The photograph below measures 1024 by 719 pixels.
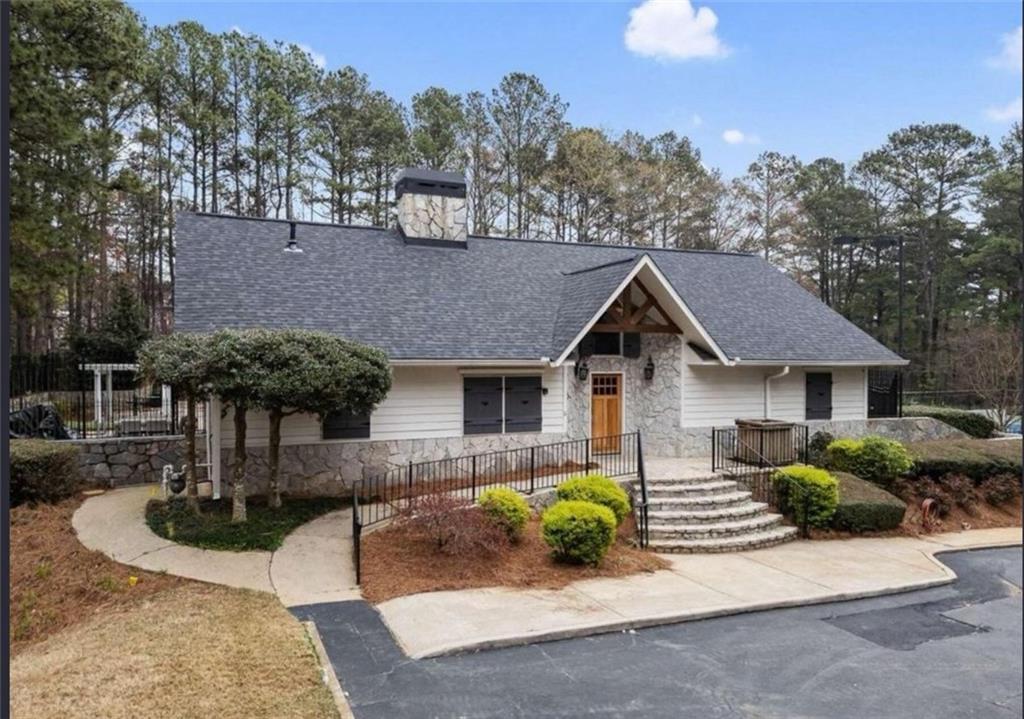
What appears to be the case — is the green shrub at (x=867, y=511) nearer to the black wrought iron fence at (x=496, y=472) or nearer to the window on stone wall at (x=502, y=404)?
the black wrought iron fence at (x=496, y=472)

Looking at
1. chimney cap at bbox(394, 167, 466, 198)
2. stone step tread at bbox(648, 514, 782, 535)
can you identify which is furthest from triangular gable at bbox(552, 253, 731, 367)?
chimney cap at bbox(394, 167, 466, 198)

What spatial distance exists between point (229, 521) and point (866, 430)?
15.8 meters

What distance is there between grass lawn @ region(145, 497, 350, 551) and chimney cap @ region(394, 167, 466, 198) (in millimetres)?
8831

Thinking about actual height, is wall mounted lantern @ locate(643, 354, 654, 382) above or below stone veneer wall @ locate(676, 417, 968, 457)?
above

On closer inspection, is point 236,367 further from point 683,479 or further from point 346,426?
point 683,479

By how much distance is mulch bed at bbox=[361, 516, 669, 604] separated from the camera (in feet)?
27.7

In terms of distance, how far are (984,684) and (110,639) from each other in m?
8.31

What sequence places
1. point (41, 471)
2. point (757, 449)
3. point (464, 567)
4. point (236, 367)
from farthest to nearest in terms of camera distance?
point (757, 449) → point (41, 471) → point (236, 367) → point (464, 567)

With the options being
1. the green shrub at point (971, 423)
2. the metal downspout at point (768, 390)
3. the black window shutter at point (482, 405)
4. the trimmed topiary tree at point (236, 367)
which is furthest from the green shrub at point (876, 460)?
the trimmed topiary tree at point (236, 367)

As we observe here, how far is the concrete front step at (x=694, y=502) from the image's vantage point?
11.6 metres

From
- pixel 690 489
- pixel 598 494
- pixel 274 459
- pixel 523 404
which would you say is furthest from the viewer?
pixel 523 404

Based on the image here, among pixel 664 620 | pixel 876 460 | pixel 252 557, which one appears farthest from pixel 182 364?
pixel 876 460

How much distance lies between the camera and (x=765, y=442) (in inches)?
549

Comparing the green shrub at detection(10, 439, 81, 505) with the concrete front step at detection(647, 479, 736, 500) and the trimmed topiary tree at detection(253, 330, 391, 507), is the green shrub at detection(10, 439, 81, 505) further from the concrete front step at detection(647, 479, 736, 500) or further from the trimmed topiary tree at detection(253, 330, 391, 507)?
the concrete front step at detection(647, 479, 736, 500)
